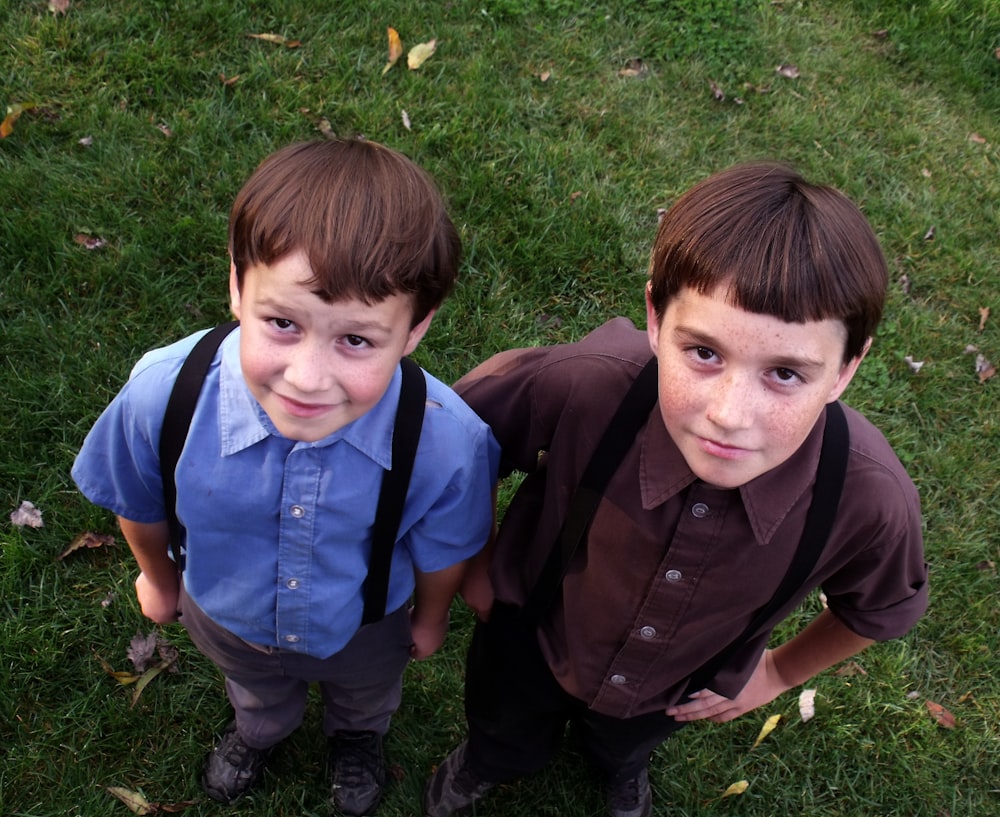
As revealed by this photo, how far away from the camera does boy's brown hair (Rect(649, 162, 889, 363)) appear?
1421 mm

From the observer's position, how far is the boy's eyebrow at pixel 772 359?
1.43m

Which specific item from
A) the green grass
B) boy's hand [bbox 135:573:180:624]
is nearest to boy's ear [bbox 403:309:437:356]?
boy's hand [bbox 135:573:180:624]

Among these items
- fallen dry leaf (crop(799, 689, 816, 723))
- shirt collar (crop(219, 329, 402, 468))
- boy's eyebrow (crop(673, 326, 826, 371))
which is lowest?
fallen dry leaf (crop(799, 689, 816, 723))

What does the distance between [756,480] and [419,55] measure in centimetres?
337

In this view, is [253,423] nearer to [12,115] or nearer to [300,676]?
[300,676]

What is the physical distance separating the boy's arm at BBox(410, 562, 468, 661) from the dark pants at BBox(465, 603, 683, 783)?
0.13 metres

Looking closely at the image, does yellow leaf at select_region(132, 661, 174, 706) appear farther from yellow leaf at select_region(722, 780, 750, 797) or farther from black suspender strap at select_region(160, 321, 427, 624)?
yellow leaf at select_region(722, 780, 750, 797)

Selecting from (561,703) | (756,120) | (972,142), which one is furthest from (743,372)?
(972,142)

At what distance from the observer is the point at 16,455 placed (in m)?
3.09

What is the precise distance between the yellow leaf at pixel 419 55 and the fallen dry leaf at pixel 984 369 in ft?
9.84

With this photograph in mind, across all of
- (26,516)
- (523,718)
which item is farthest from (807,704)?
(26,516)

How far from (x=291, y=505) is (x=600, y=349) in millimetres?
689

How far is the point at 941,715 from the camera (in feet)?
10.5

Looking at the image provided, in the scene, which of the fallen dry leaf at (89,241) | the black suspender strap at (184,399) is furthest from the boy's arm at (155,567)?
the fallen dry leaf at (89,241)
